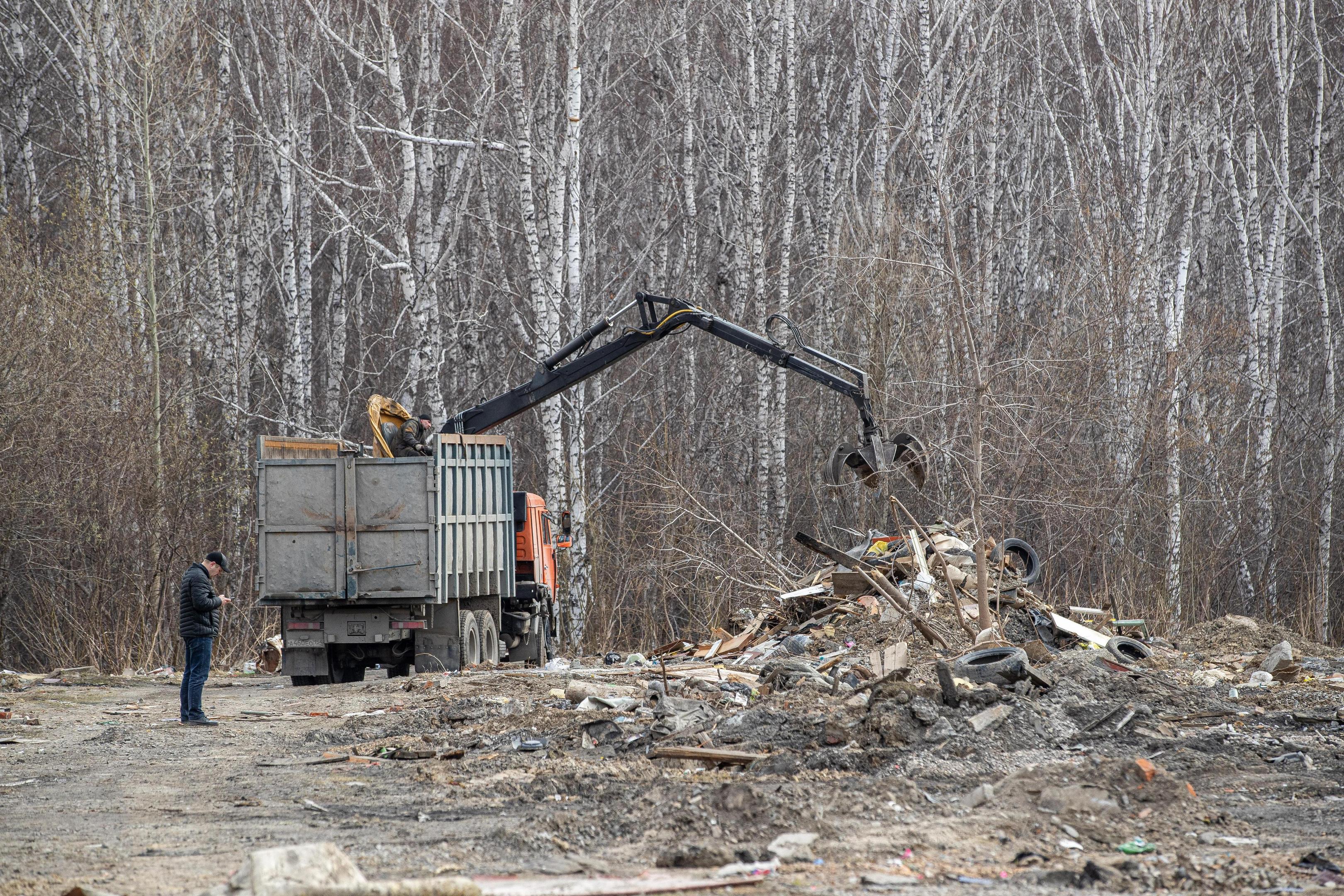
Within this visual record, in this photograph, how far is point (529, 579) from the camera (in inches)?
738

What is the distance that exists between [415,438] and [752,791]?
956 cm

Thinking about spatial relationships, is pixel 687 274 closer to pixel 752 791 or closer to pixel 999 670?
pixel 999 670

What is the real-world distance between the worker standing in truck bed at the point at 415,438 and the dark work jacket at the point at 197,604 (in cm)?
384

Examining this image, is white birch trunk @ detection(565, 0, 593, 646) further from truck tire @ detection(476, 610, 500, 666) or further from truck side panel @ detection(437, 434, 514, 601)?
truck tire @ detection(476, 610, 500, 666)

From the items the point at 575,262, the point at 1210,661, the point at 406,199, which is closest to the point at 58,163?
the point at 406,199

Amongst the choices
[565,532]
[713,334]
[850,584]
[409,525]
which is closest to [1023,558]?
[850,584]

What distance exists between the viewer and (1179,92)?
24.0m

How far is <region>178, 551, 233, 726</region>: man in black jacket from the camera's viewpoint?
12.0 metres

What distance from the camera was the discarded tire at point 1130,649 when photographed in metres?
13.4

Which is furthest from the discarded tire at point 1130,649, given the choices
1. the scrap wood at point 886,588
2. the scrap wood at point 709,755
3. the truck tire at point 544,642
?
the truck tire at point 544,642

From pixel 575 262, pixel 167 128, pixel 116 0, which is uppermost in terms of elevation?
pixel 116 0

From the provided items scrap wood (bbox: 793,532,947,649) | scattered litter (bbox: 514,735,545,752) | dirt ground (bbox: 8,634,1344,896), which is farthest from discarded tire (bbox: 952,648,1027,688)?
scattered litter (bbox: 514,735,545,752)

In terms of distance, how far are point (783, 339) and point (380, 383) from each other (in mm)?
9912

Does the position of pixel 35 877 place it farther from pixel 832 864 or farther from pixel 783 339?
pixel 783 339
